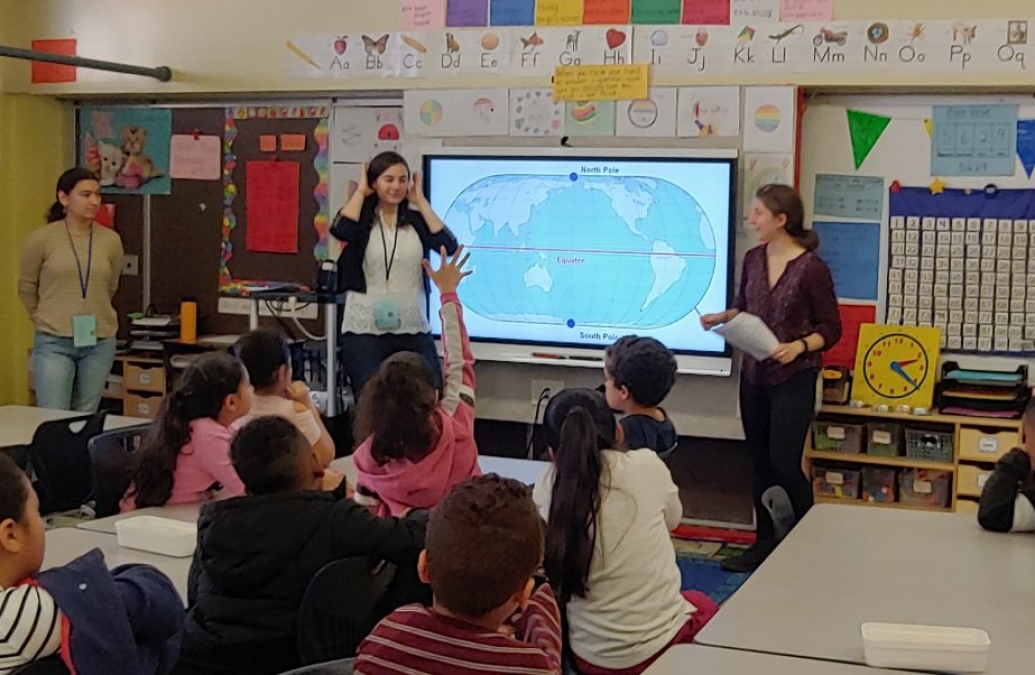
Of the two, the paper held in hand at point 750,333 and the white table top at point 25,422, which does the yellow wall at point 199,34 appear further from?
the white table top at point 25,422

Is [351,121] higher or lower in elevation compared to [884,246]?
higher

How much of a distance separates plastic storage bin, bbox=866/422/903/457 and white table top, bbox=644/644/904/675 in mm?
3238

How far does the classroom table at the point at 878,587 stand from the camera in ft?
6.87

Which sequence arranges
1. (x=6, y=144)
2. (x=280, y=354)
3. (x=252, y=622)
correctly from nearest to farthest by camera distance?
(x=252, y=622), (x=280, y=354), (x=6, y=144)

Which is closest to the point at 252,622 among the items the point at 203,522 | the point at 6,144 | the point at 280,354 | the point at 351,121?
the point at 203,522

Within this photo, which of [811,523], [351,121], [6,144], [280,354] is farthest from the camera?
[6,144]

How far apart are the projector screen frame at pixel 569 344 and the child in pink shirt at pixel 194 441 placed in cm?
236

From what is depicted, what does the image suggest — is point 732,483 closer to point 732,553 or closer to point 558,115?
point 732,553

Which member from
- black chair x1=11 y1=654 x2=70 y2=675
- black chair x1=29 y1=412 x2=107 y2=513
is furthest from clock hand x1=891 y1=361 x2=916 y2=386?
black chair x1=11 y1=654 x2=70 y2=675

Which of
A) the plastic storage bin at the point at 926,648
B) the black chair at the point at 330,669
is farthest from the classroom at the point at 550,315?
the black chair at the point at 330,669

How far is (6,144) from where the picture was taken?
6.56 m

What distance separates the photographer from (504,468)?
3.63 m

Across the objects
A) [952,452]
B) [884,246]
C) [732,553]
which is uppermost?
[884,246]

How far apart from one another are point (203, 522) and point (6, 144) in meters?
4.81
